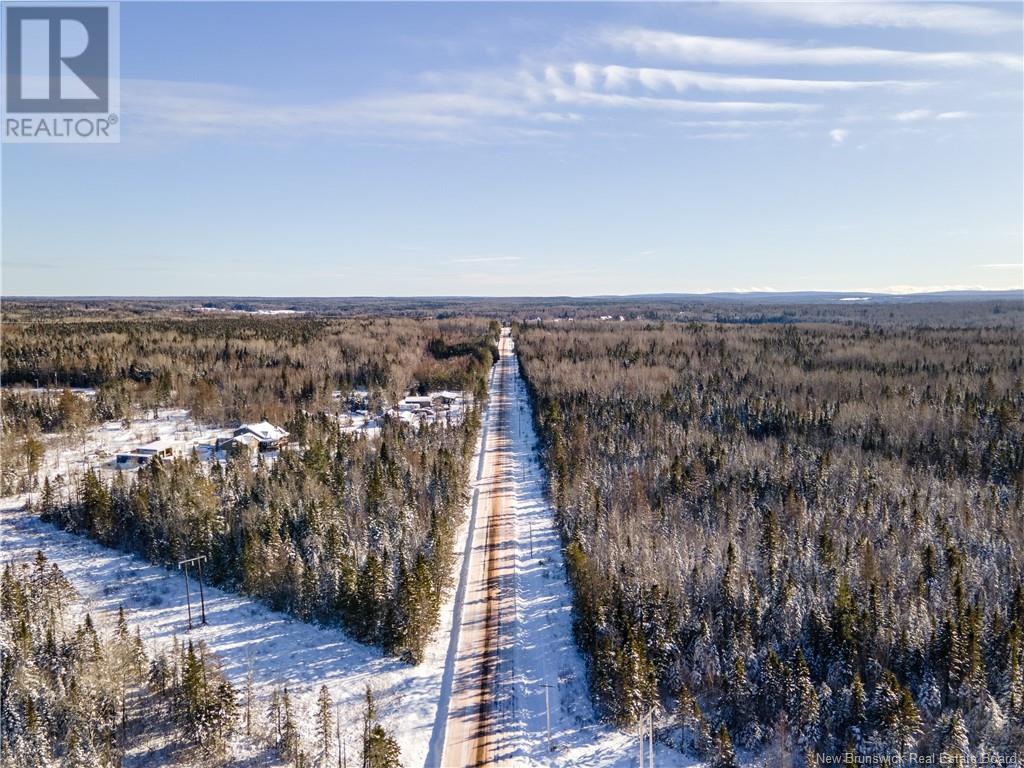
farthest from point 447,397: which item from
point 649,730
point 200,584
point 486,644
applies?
point 649,730

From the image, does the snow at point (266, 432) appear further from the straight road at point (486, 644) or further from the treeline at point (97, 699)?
the treeline at point (97, 699)

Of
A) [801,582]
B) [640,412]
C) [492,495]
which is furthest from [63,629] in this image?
[640,412]

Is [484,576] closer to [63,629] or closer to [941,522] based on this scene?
[63,629]

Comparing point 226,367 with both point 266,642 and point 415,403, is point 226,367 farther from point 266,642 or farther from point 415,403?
point 266,642

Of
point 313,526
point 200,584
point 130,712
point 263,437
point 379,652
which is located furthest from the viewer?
point 263,437

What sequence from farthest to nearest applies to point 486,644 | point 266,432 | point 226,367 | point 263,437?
point 226,367 < point 266,432 < point 263,437 < point 486,644
